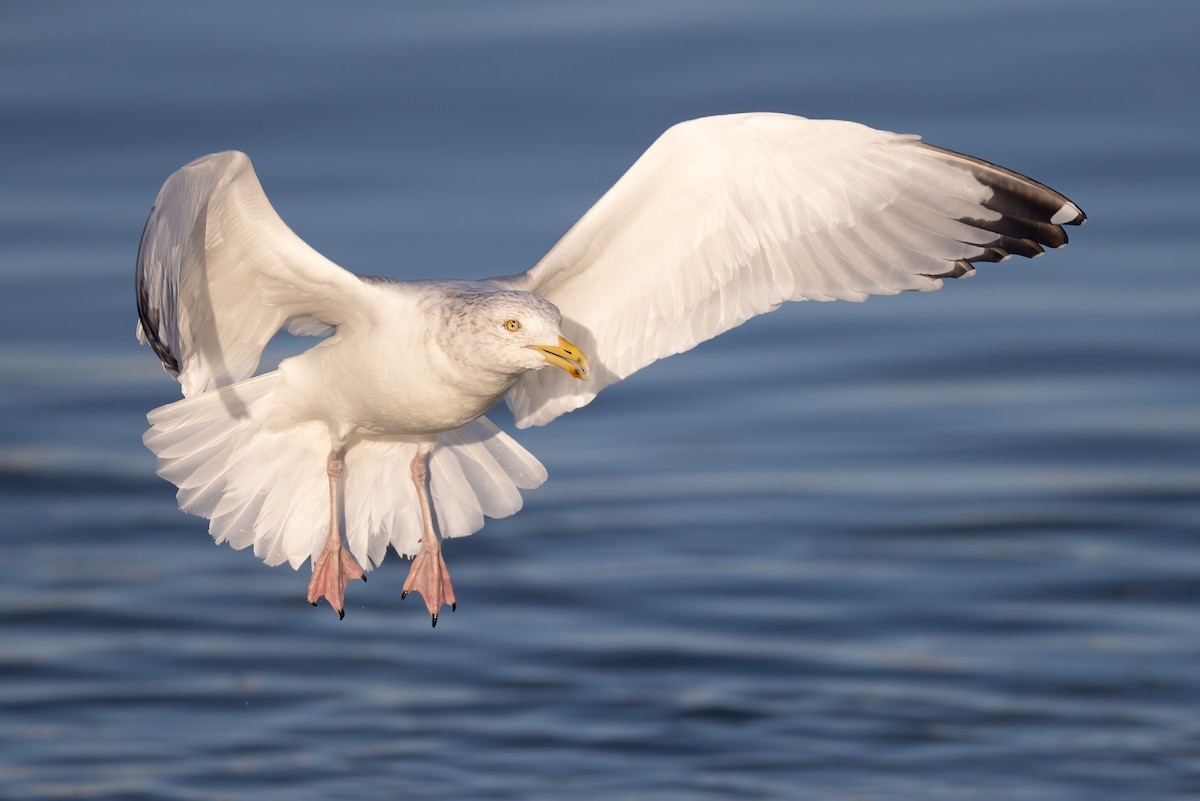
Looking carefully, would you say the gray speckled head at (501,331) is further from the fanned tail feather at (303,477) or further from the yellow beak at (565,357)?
the fanned tail feather at (303,477)

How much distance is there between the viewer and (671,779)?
12.2 meters

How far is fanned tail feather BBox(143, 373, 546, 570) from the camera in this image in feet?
31.8

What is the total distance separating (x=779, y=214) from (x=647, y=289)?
2.16 ft

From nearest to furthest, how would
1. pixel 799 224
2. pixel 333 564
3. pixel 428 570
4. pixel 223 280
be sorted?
pixel 223 280 → pixel 799 224 → pixel 333 564 → pixel 428 570

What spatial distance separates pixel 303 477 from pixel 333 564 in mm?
421

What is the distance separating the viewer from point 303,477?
32.6 feet

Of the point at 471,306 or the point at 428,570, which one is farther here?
the point at 428,570

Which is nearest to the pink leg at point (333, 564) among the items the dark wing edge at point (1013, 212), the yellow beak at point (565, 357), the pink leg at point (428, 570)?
the pink leg at point (428, 570)

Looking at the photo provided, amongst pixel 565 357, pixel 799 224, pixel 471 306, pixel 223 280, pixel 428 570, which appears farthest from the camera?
pixel 428 570

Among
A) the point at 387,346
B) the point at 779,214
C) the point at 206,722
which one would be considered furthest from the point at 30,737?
the point at 779,214

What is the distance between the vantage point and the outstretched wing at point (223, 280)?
8.37 m

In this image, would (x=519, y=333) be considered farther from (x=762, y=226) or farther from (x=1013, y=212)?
(x=1013, y=212)

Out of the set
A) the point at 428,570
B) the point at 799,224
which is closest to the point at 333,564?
the point at 428,570

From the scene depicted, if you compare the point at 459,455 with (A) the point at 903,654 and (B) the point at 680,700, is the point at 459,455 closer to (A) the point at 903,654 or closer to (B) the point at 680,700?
(B) the point at 680,700
